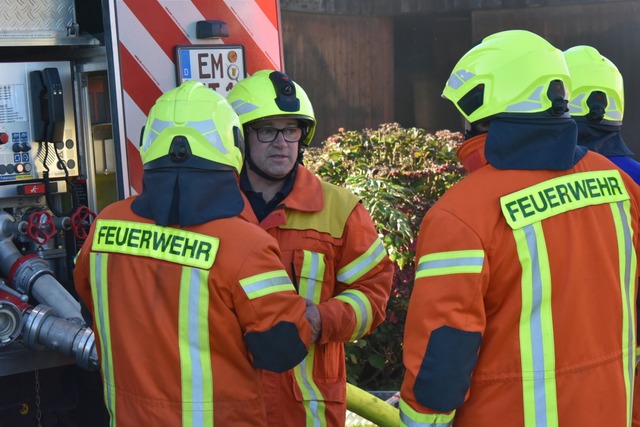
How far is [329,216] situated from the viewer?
321 cm

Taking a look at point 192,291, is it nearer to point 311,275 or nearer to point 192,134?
point 192,134

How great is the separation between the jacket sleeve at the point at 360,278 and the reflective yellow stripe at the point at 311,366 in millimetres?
79

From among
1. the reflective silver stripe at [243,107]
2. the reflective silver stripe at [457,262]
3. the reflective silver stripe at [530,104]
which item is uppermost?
the reflective silver stripe at [243,107]

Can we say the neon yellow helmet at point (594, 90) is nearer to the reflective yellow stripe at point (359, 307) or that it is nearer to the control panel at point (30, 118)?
the reflective yellow stripe at point (359, 307)

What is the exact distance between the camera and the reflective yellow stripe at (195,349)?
2520 millimetres

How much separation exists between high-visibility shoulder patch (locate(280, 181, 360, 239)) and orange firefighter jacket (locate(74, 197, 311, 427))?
1.80 feet

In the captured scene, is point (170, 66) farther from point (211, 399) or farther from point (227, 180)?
point (211, 399)

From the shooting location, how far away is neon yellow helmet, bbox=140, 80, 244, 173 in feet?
8.50

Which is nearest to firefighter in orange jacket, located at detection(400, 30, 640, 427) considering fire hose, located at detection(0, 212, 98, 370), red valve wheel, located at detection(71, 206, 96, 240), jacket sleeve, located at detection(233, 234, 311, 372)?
jacket sleeve, located at detection(233, 234, 311, 372)

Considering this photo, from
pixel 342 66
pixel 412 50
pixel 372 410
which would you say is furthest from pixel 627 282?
pixel 412 50

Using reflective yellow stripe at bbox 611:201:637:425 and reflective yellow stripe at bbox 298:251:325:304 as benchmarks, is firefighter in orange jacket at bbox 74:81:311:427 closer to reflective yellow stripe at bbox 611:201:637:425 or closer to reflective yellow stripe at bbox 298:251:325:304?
reflective yellow stripe at bbox 298:251:325:304

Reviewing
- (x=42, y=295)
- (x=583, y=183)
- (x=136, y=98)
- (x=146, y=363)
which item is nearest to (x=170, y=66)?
(x=136, y=98)

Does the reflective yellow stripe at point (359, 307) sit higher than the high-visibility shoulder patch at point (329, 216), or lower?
lower

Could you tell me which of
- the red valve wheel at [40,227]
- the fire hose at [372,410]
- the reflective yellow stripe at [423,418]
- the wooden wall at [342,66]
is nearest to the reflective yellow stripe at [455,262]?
the reflective yellow stripe at [423,418]
